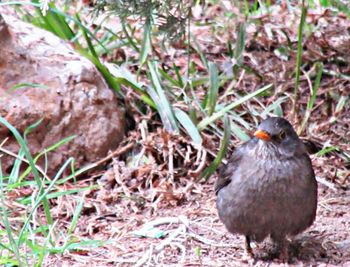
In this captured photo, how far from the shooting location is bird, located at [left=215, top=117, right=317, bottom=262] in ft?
16.1

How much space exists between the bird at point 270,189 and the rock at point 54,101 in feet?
5.66

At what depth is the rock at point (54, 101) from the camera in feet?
20.9

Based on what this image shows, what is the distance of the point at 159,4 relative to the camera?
17.6 ft

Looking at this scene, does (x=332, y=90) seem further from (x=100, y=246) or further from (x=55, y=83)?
(x=100, y=246)

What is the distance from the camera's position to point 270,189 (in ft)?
16.1

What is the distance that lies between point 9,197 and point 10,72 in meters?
1.09

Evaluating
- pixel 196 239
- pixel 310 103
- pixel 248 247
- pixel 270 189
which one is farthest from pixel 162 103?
pixel 270 189

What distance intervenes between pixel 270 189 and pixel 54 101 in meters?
2.29

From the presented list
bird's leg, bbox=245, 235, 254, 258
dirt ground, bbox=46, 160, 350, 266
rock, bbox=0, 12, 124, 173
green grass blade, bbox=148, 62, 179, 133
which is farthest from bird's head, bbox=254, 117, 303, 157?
rock, bbox=0, 12, 124, 173

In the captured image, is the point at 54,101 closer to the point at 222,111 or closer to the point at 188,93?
the point at 188,93

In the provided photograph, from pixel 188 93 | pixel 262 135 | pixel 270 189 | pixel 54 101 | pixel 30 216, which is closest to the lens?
pixel 30 216

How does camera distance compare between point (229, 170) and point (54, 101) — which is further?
point (54, 101)

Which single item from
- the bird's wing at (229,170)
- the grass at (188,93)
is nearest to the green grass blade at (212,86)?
the grass at (188,93)

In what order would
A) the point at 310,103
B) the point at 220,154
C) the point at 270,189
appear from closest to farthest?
the point at 270,189
the point at 220,154
the point at 310,103
